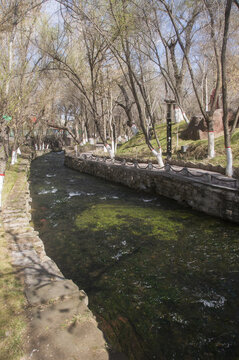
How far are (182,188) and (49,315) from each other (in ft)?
30.9

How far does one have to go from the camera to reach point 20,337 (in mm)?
2980

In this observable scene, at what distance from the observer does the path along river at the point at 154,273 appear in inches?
153

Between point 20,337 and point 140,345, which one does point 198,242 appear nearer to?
point 140,345

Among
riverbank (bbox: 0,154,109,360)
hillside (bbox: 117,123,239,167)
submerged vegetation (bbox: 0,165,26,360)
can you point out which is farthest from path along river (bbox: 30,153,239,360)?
hillside (bbox: 117,123,239,167)

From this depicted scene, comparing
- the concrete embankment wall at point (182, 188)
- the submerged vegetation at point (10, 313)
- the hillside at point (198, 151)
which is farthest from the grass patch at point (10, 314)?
the hillside at point (198, 151)

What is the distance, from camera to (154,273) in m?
5.74

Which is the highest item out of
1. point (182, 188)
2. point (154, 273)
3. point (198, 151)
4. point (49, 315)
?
point (198, 151)

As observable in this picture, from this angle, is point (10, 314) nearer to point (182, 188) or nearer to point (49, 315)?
point (49, 315)

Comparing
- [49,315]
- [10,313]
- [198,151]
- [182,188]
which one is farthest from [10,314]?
[198,151]

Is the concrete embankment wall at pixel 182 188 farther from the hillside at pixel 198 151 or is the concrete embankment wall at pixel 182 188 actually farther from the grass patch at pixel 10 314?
the grass patch at pixel 10 314

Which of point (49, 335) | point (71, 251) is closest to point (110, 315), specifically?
point (49, 335)

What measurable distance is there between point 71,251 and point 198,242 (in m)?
3.59

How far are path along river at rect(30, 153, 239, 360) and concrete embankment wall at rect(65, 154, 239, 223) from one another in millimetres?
468

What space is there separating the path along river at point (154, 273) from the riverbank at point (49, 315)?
83 centimetres
